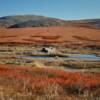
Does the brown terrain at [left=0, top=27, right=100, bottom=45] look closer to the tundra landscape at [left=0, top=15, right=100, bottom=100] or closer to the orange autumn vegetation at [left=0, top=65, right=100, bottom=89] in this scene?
the tundra landscape at [left=0, top=15, right=100, bottom=100]

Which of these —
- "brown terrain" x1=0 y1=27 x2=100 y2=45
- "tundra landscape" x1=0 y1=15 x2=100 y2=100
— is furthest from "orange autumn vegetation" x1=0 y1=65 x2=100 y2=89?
"brown terrain" x1=0 y1=27 x2=100 y2=45

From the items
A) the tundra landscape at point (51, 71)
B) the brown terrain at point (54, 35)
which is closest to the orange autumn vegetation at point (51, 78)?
the tundra landscape at point (51, 71)

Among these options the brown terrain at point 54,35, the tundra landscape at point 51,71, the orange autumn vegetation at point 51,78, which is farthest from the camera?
the brown terrain at point 54,35

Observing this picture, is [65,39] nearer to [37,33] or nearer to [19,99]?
[37,33]

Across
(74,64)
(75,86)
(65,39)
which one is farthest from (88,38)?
(75,86)

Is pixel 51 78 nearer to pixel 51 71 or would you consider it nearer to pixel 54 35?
pixel 51 71

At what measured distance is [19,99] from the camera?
9.25m

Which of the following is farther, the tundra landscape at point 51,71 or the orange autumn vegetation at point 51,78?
the orange autumn vegetation at point 51,78

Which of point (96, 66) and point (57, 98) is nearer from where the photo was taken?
point (57, 98)

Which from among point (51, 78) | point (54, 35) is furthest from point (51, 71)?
point (54, 35)

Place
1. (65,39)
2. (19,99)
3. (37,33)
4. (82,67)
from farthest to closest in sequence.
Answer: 1. (37,33)
2. (65,39)
3. (82,67)
4. (19,99)

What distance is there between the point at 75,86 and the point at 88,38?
272 ft

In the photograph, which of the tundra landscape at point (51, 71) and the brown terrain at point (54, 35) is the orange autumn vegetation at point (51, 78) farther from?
the brown terrain at point (54, 35)

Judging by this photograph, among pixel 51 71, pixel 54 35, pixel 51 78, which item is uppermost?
pixel 51 78
